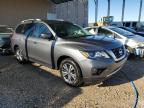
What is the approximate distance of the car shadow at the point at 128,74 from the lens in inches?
223

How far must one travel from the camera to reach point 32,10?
17.2 meters

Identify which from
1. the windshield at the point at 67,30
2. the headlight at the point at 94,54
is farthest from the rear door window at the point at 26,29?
the headlight at the point at 94,54

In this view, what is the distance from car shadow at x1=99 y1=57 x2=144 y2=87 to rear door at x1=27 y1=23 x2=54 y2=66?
5.87 feet

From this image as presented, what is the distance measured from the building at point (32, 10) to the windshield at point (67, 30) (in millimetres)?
9959

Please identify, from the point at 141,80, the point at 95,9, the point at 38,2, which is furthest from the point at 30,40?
the point at 95,9

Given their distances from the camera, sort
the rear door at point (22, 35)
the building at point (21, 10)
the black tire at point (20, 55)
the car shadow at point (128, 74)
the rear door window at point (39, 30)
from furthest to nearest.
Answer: the building at point (21, 10)
the black tire at point (20, 55)
the rear door at point (22, 35)
the rear door window at point (39, 30)
the car shadow at point (128, 74)

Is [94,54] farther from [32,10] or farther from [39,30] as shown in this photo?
[32,10]

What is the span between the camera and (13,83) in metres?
5.66

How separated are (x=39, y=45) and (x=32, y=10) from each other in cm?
1171

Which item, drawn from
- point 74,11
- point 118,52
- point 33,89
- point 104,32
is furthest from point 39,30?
point 74,11

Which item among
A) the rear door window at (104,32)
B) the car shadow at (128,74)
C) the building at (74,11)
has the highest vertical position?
the building at (74,11)

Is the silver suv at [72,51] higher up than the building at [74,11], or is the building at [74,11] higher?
the building at [74,11]

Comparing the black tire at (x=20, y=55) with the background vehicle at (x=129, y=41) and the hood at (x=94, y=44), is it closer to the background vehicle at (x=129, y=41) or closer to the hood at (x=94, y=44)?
the hood at (x=94, y=44)

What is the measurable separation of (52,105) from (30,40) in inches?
119
